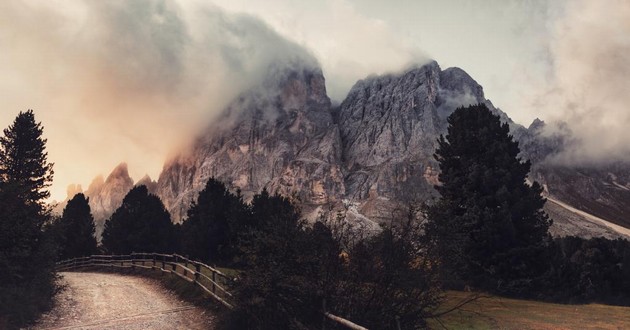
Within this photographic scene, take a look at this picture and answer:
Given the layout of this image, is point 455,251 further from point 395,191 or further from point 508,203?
point 395,191

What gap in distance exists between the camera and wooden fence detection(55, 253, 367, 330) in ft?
49.6

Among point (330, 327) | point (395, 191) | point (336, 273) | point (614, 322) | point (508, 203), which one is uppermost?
point (395, 191)

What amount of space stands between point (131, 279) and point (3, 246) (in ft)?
44.1

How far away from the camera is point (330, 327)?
10367 mm

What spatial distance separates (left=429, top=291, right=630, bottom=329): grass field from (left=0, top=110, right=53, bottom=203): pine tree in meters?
35.0

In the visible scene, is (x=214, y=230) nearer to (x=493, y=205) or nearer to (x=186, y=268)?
(x=186, y=268)

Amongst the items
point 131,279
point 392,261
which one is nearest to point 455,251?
point 392,261

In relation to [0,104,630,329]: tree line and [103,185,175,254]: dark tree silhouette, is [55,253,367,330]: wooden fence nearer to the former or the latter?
[0,104,630,329]: tree line

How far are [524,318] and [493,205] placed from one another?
11.9 m

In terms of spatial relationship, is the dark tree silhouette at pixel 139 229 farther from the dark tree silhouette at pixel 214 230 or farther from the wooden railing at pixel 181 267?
the dark tree silhouette at pixel 214 230

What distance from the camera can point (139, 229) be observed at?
45562 mm

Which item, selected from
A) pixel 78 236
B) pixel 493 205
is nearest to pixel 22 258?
pixel 493 205

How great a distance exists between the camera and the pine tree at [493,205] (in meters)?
25.8

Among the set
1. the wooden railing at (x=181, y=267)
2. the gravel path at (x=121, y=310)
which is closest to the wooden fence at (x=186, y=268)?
the wooden railing at (x=181, y=267)
